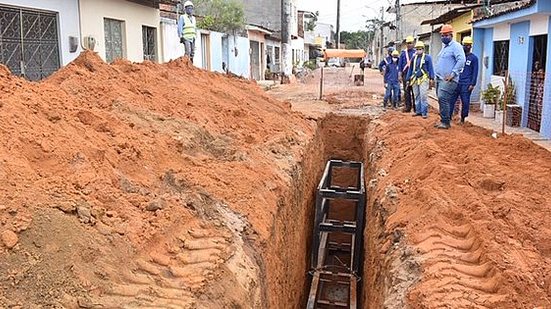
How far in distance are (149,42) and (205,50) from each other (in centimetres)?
564

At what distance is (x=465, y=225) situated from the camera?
492cm

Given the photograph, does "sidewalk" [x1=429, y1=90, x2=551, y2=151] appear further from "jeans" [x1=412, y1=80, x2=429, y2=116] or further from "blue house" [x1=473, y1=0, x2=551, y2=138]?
A: "jeans" [x1=412, y1=80, x2=429, y2=116]

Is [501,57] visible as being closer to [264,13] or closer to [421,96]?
[421,96]

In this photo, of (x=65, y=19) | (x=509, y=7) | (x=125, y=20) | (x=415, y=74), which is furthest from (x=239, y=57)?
(x=65, y=19)

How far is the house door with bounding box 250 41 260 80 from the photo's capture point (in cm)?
2894

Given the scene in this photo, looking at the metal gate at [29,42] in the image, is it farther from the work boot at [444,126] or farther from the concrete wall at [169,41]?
the work boot at [444,126]

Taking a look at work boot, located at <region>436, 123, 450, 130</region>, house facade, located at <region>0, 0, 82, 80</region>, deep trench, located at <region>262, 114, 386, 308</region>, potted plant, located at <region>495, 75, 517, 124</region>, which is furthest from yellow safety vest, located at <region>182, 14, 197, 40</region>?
potted plant, located at <region>495, 75, 517, 124</region>

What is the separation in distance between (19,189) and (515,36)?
42.2 feet

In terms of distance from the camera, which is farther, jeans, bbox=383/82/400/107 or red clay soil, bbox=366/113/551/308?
jeans, bbox=383/82/400/107

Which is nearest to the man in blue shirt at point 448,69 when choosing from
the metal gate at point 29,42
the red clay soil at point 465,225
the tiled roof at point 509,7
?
the red clay soil at point 465,225

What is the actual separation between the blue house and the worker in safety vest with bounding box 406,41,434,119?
222 centimetres

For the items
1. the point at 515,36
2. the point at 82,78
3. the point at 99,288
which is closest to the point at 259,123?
the point at 82,78

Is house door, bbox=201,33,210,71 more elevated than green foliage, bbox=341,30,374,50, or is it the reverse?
green foliage, bbox=341,30,374,50

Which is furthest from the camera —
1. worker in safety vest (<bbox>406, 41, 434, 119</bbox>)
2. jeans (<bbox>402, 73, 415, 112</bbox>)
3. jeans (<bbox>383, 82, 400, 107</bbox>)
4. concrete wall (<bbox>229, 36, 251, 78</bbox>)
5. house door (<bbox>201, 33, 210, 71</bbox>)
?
concrete wall (<bbox>229, 36, 251, 78</bbox>)
